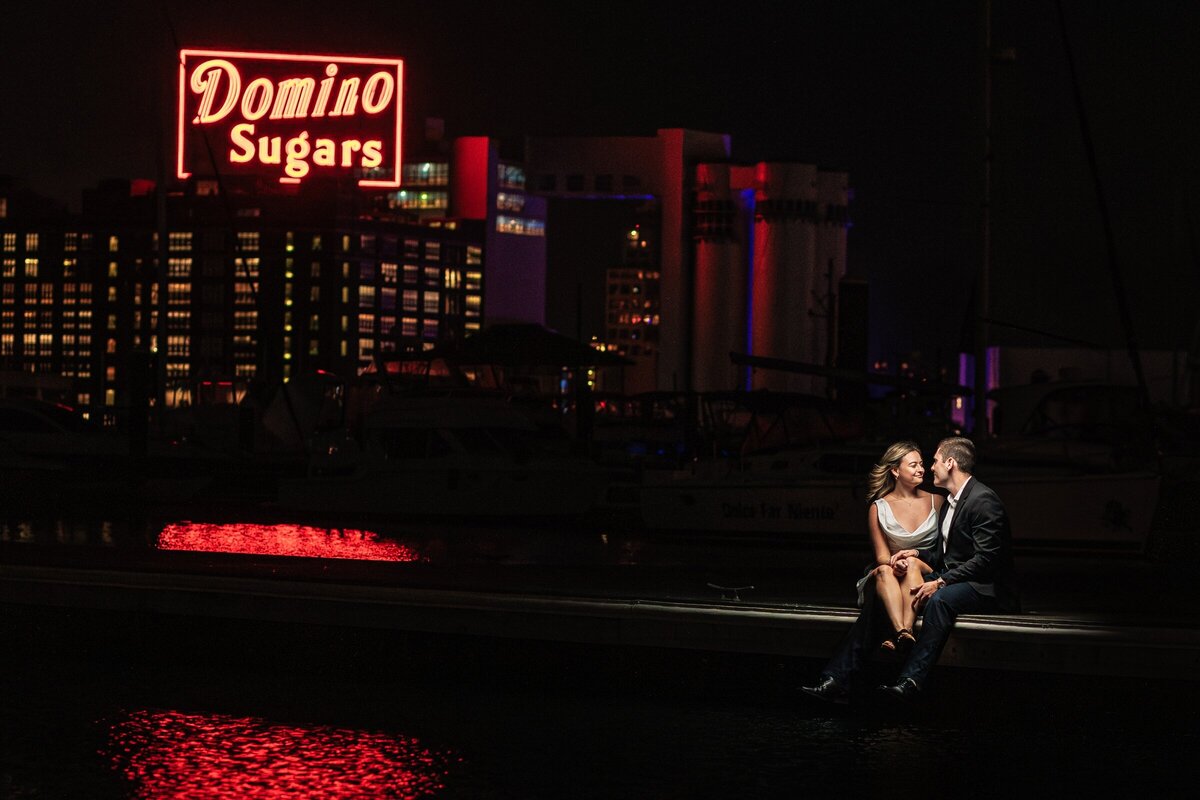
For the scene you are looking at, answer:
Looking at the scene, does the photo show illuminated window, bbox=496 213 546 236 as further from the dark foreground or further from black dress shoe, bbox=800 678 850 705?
black dress shoe, bbox=800 678 850 705

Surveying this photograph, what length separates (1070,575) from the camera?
1925 cm

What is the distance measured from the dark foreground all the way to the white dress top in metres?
0.94

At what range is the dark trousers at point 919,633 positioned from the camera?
932 cm

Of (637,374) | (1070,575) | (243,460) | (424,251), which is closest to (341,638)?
(1070,575)

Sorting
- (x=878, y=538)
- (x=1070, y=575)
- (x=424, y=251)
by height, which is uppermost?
(x=424, y=251)

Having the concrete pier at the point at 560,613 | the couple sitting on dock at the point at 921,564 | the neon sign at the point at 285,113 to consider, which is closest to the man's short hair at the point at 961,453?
the couple sitting on dock at the point at 921,564

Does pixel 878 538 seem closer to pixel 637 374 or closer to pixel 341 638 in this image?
pixel 341 638

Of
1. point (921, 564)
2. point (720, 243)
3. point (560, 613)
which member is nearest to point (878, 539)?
point (921, 564)

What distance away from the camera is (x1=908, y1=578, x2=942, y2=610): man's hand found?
944cm

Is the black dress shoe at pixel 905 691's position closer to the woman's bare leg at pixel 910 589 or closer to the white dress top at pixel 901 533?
the woman's bare leg at pixel 910 589

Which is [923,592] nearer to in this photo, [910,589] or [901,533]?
[910,589]

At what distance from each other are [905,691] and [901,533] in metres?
1.04

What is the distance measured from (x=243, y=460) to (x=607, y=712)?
25.7 meters

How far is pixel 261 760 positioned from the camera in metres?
8.36
